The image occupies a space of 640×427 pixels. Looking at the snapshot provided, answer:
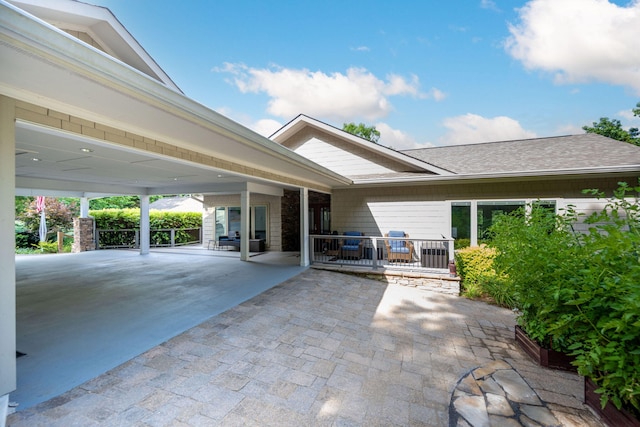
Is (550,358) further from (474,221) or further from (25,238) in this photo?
(25,238)

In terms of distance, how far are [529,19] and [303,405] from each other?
41.2ft

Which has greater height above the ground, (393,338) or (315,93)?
(315,93)

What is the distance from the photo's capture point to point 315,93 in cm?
2516

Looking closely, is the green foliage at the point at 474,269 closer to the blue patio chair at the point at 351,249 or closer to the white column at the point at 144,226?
the blue patio chair at the point at 351,249

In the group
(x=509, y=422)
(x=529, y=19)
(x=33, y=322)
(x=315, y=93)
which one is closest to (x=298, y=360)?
(x=509, y=422)

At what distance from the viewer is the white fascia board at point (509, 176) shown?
7.09m

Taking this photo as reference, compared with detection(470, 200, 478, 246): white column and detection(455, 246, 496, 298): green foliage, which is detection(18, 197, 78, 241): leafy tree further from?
detection(470, 200, 478, 246): white column

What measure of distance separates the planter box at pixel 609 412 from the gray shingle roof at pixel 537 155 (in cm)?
653

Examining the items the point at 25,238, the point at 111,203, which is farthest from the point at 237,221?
the point at 111,203

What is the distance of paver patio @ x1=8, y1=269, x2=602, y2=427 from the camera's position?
8.06 feet

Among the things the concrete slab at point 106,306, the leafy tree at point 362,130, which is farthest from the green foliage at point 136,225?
the leafy tree at point 362,130

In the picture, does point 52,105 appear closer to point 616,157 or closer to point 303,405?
point 303,405

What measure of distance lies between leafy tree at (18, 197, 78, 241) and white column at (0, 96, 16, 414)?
19.2 metres

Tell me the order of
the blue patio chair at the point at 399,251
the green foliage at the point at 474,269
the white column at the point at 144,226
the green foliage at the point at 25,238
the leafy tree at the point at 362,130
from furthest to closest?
1. the leafy tree at the point at 362,130
2. the green foliage at the point at 25,238
3. the white column at the point at 144,226
4. the blue patio chair at the point at 399,251
5. the green foliage at the point at 474,269
